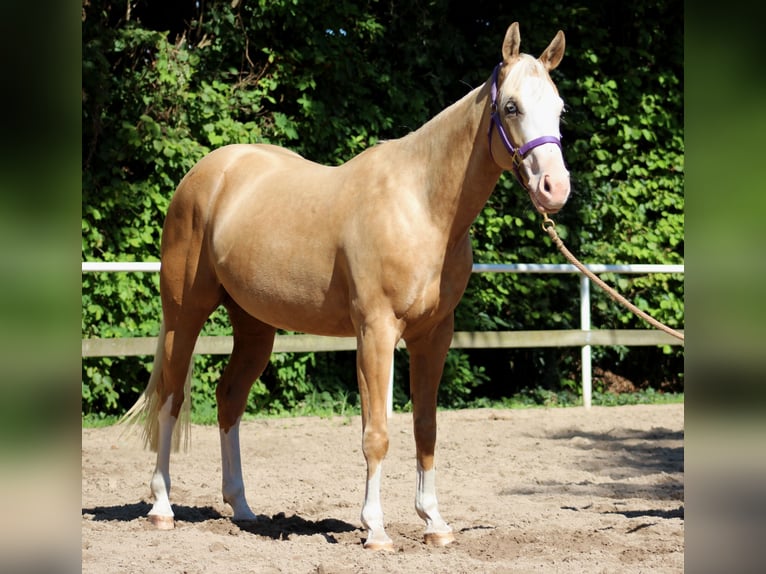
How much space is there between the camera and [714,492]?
2.61 ft

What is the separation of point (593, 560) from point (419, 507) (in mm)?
788

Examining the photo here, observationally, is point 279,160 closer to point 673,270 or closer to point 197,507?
point 197,507

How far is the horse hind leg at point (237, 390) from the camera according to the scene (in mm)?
4238

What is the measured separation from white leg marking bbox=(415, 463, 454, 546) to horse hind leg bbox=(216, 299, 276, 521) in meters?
0.91

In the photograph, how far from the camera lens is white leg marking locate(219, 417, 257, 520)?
4.20m

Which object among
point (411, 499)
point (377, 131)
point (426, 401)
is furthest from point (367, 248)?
point (377, 131)

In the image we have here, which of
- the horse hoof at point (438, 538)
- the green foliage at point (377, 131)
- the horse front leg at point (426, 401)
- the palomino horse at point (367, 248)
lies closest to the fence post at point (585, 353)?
the green foliage at point (377, 131)

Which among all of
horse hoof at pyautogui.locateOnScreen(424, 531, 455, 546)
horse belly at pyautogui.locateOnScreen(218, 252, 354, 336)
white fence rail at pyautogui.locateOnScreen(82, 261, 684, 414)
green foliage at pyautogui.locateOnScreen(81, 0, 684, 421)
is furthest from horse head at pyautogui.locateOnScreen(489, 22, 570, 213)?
green foliage at pyautogui.locateOnScreen(81, 0, 684, 421)

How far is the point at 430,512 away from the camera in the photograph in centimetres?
371

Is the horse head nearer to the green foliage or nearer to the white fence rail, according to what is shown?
the white fence rail

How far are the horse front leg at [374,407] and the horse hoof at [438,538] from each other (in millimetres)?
222

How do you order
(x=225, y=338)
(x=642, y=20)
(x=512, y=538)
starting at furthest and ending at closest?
1. (x=642, y=20)
2. (x=225, y=338)
3. (x=512, y=538)

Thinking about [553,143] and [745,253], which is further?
[553,143]

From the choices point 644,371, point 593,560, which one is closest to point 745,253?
point 593,560
